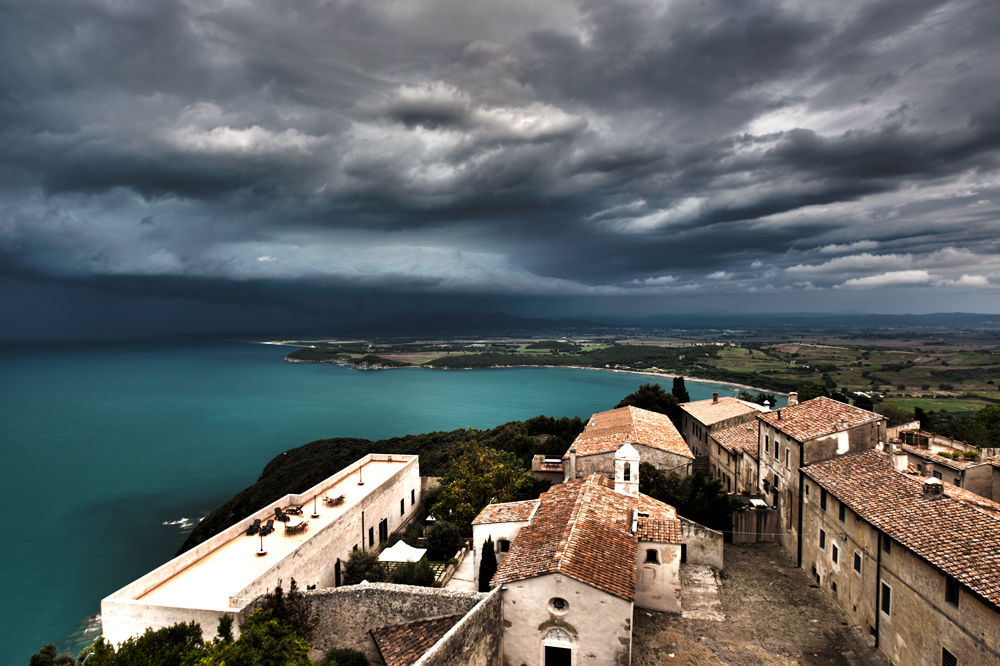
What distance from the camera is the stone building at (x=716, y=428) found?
29339 mm

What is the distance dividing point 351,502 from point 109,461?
59488 mm

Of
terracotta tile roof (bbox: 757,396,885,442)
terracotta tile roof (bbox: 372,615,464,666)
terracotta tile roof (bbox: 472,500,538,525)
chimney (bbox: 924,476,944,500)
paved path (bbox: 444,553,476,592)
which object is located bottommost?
paved path (bbox: 444,553,476,592)

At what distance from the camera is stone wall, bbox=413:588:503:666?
10312 mm

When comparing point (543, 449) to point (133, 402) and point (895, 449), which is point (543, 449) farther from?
point (133, 402)

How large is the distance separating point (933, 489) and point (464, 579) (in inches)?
564

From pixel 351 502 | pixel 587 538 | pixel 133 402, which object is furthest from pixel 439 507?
pixel 133 402

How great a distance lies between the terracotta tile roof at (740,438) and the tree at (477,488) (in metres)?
11.6

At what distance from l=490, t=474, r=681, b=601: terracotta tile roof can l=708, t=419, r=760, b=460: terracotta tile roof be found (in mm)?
10454

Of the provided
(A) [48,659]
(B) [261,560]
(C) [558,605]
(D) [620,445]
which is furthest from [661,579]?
(A) [48,659]

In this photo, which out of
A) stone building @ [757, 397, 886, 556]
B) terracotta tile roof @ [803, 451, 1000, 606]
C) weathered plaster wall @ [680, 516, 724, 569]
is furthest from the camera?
stone building @ [757, 397, 886, 556]

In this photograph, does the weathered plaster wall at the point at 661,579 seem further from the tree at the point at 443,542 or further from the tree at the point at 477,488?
the tree at the point at 477,488

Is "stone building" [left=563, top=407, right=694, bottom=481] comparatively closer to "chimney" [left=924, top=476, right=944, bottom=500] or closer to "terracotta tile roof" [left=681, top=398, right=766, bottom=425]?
"terracotta tile roof" [left=681, top=398, right=766, bottom=425]

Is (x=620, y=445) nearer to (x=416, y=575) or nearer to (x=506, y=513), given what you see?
(x=506, y=513)

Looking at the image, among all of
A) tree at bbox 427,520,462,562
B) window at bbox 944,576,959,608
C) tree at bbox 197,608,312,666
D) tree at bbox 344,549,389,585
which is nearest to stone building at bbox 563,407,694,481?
tree at bbox 427,520,462,562
